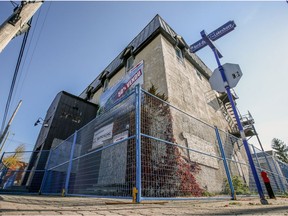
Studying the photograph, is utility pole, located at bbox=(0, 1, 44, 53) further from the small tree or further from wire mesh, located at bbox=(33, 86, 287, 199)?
the small tree

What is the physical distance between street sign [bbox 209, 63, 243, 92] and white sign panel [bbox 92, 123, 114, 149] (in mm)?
3609

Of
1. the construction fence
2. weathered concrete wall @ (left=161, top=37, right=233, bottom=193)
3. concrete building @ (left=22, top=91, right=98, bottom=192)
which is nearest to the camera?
the construction fence

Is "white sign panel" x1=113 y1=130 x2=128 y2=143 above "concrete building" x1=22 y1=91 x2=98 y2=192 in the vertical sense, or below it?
below

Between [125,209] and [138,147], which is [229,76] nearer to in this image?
[138,147]

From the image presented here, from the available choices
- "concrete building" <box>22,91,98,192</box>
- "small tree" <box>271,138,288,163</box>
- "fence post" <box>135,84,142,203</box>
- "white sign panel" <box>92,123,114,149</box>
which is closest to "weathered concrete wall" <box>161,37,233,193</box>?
"white sign panel" <box>92,123,114,149</box>

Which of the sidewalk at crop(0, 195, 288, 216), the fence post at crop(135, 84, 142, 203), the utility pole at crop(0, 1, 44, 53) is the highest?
the utility pole at crop(0, 1, 44, 53)

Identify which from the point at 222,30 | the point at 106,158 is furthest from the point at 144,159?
the point at 222,30

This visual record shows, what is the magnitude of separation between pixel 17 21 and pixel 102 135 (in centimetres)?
422

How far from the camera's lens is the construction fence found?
3516 mm

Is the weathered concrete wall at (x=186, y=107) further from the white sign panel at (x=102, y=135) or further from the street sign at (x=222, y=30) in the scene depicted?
the street sign at (x=222, y=30)

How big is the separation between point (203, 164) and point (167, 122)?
2334 millimetres

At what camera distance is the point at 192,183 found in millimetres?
5000

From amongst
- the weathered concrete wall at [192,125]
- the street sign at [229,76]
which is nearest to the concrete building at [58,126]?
the weathered concrete wall at [192,125]

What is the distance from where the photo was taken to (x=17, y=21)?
169 inches
